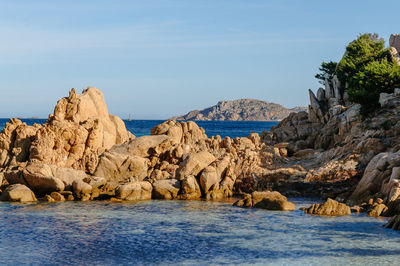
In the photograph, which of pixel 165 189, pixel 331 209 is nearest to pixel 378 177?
pixel 331 209

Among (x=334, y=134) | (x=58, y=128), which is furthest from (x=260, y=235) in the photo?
(x=334, y=134)

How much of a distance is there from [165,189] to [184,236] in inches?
409

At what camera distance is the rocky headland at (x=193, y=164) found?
31906 millimetres

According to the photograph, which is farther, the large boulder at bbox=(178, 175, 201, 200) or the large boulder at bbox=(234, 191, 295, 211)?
the large boulder at bbox=(178, 175, 201, 200)

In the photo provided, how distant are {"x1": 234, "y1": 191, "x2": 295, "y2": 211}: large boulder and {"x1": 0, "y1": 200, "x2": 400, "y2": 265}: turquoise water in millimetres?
866

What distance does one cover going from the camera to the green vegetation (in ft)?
148

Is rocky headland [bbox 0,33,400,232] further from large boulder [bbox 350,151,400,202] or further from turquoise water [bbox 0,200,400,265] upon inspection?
turquoise water [bbox 0,200,400,265]

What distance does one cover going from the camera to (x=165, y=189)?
113 ft

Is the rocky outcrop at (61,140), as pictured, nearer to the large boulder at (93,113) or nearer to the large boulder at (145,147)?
the large boulder at (93,113)

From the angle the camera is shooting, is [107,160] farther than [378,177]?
Yes

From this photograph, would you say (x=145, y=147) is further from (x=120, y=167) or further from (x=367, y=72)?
(x=367, y=72)

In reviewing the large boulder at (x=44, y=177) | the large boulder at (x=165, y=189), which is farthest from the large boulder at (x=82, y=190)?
the large boulder at (x=165, y=189)

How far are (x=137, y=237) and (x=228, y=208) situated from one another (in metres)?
8.51

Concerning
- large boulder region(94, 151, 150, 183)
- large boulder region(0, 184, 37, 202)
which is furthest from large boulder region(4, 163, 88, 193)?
large boulder region(94, 151, 150, 183)
